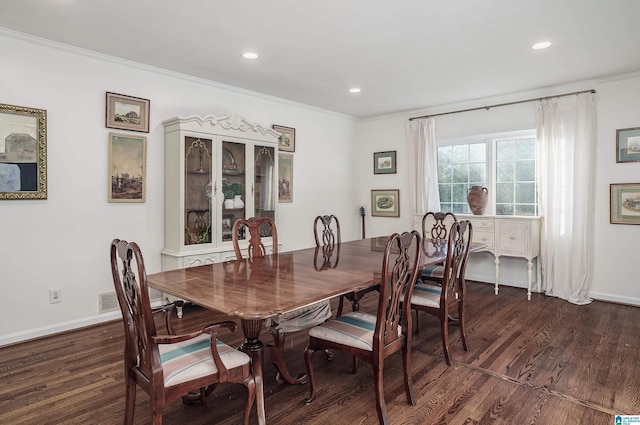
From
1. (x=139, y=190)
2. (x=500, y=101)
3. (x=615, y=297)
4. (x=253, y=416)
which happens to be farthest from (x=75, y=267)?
(x=615, y=297)

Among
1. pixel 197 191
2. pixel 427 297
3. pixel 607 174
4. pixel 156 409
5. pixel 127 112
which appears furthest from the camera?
pixel 607 174

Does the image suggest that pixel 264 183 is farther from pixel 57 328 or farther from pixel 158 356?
pixel 158 356

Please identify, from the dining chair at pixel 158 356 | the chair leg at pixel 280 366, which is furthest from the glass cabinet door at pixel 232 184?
the dining chair at pixel 158 356

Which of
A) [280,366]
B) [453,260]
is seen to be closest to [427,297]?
[453,260]

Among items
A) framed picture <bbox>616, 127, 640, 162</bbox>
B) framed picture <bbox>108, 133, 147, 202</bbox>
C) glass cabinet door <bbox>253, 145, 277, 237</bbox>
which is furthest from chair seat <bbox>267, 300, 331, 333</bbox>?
framed picture <bbox>616, 127, 640, 162</bbox>

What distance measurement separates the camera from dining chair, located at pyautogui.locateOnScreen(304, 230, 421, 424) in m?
1.93

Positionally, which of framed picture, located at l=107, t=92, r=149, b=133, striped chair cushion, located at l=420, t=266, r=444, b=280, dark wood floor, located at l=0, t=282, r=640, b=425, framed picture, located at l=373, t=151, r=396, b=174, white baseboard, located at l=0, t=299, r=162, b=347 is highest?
framed picture, located at l=107, t=92, r=149, b=133

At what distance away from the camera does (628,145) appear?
3959 millimetres

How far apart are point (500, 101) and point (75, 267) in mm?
5009

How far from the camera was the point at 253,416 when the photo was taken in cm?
202

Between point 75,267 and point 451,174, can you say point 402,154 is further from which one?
point 75,267

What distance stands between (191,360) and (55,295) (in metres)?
2.28

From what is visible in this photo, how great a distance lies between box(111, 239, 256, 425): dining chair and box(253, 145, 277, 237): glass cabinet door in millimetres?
2603

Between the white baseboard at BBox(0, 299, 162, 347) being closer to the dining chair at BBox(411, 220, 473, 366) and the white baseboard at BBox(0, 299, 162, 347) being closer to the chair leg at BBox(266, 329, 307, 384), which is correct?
the chair leg at BBox(266, 329, 307, 384)
